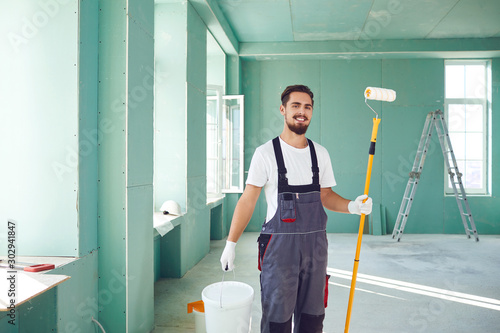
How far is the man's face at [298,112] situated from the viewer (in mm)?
1907

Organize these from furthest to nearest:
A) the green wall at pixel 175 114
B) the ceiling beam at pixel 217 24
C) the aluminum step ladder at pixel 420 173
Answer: the aluminum step ladder at pixel 420 173
the ceiling beam at pixel 217 24
the green wall at pixel 175 114

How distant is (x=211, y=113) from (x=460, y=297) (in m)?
4.06

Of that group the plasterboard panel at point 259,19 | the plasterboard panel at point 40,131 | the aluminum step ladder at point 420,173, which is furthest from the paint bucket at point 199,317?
the aluminum step ladder at point 420,173

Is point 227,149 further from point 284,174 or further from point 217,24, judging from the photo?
point 284,174

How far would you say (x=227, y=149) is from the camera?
5.62 m

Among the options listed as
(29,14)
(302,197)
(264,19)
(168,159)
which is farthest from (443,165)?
(29,14)

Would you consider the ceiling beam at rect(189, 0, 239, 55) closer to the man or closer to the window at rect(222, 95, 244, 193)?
the window at rect(222, 95, 244, 193)

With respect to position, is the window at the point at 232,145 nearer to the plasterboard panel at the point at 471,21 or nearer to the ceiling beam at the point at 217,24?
the ceiling beam at the point at 217,24

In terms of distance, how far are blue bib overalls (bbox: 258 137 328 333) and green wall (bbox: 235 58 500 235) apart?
4298mm

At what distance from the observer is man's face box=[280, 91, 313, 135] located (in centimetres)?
191

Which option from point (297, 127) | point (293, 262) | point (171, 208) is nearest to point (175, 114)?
point (171, 208)

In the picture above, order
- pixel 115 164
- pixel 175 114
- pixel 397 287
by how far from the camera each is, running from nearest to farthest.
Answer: pixel 115 164 → pixel 397 287 → pixel 175 114

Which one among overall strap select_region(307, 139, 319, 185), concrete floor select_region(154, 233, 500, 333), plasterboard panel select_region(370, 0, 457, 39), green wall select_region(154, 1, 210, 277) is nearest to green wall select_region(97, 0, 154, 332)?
concrete floor select_region(154, 233, 500, 333)

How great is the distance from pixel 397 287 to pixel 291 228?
7.43 ft
